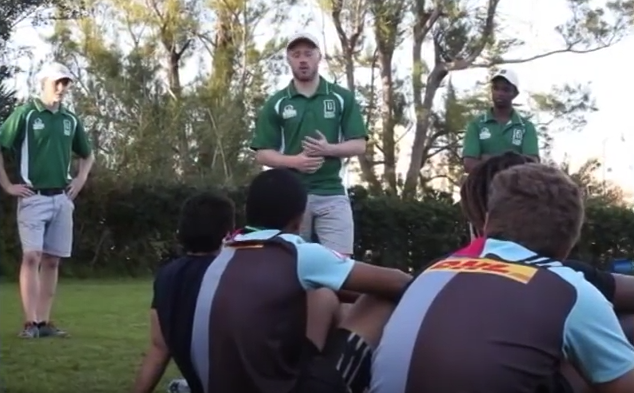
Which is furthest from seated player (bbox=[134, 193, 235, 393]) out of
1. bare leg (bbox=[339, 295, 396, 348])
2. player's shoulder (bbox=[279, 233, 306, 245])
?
bare leg (bbox=[339, 295, 396, 348])

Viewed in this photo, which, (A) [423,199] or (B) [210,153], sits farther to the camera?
(B) [210,153]

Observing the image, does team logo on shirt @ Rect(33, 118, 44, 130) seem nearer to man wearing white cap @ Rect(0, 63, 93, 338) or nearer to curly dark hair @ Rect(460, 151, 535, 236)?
man wearing white cap @ Rect(0, 63, 93, 338)

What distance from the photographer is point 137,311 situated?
10375mm

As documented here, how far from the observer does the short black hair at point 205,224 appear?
4.41m

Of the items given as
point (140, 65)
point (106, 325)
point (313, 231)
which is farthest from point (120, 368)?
point (140, 65)

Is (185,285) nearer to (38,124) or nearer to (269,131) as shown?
(269,131)

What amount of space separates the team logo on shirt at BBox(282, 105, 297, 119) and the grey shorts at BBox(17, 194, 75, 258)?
2.16m

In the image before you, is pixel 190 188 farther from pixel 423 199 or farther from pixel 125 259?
pixel 423 199

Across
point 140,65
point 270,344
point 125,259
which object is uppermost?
point 140,65

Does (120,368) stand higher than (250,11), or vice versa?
(250,11)

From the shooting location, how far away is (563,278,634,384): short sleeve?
2.79 meters

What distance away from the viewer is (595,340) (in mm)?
2793

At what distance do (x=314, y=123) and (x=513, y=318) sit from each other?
13.5ft

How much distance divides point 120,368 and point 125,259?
440 inches
